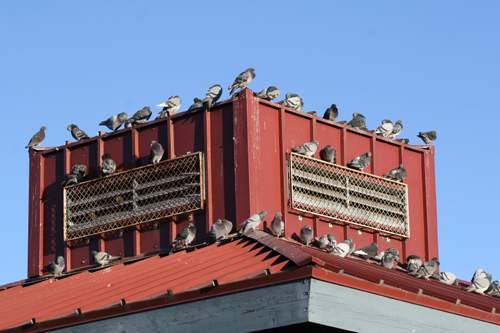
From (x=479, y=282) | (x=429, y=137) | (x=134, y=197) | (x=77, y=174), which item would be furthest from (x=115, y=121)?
(x=479, y=282)

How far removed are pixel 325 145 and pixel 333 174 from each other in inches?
23.6

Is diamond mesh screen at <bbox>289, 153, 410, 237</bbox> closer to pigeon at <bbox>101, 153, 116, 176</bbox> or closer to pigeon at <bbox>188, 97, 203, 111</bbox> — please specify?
pigeon at <bbox>188, 97, 203, 111</bbox>

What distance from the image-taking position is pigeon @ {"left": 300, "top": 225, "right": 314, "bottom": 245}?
45.3 feet

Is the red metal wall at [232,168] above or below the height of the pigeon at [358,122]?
below

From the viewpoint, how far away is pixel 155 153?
48.7 ft

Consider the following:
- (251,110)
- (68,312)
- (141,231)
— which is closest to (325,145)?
(251,110)

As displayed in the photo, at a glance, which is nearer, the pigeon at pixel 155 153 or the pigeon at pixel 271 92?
the pigeon at pixel 155 153

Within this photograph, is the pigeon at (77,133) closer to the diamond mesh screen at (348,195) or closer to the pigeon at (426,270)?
the diamond mesh screen at (348,195)

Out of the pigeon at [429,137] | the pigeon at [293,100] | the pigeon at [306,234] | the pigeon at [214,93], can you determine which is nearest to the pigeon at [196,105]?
the pigeon at [214,93]

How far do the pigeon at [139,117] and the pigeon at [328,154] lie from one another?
3.49 m

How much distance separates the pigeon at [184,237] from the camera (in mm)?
13812

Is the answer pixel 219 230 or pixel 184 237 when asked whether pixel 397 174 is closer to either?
pixel 219 230

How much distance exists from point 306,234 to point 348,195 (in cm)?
176

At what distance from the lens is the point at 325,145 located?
15.4 meters
